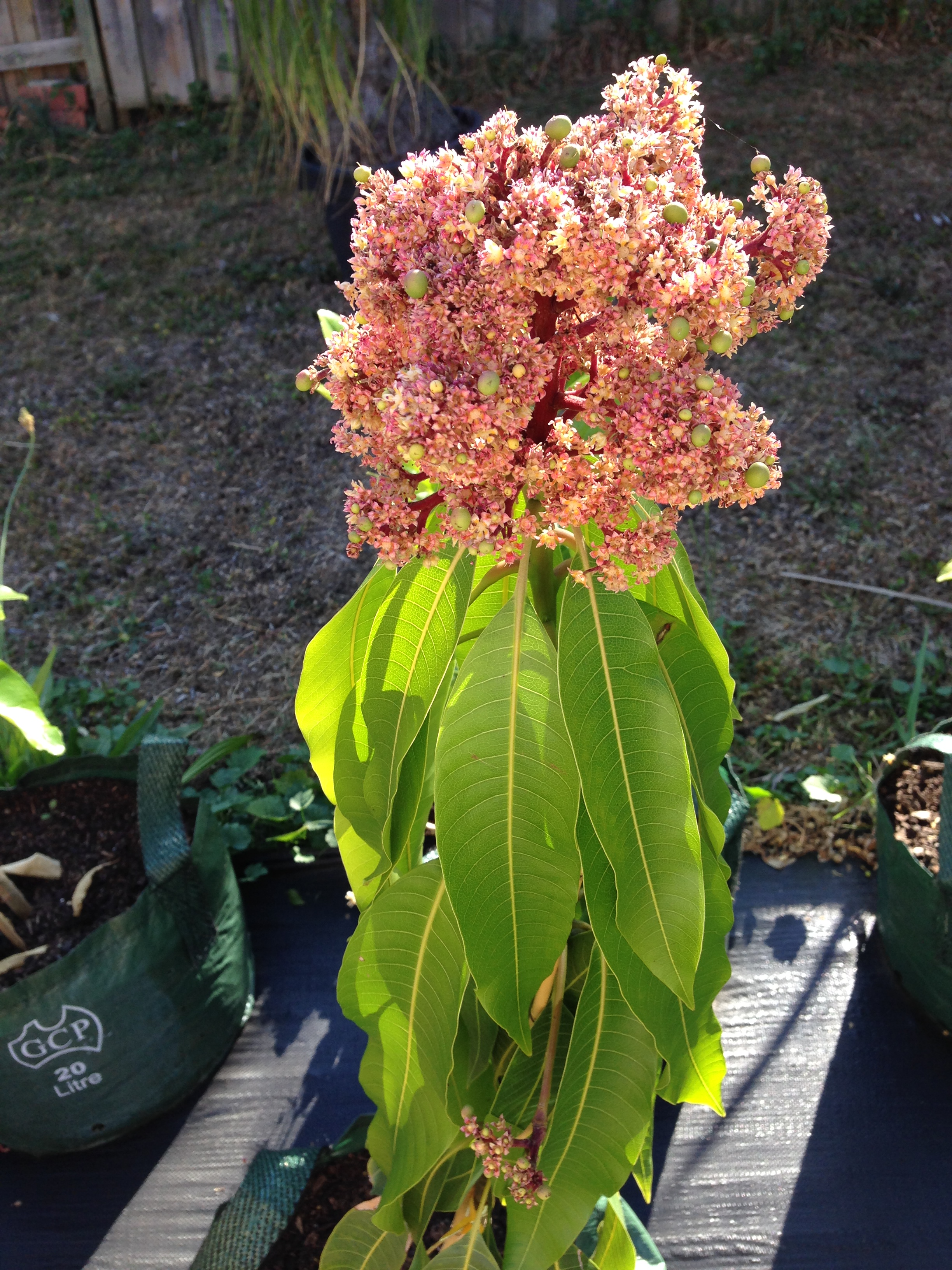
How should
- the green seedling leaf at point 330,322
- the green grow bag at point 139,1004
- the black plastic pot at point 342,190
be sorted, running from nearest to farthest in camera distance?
the green seedling leaf at point 330,322 → the green grow bag at point 139,1004 → the black plastic pot at point 342,190

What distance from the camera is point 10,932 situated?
66.8 inches

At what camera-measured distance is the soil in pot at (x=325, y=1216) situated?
4.48ft

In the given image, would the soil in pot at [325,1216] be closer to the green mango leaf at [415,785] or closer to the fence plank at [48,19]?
the green mango leaf at [415,785]

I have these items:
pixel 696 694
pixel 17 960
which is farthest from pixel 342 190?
pixel 696 694

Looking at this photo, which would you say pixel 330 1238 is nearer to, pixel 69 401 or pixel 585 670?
pixel 585 670

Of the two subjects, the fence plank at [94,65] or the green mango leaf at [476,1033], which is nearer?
the green mango leaf at [476,1033]

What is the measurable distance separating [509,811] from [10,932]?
3.97ft

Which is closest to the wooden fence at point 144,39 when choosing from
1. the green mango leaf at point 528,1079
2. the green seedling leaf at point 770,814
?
the green seedling leaf at point 770,814

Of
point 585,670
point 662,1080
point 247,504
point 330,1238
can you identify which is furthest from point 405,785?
point 247,504

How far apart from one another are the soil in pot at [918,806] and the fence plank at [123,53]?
5.28 meters

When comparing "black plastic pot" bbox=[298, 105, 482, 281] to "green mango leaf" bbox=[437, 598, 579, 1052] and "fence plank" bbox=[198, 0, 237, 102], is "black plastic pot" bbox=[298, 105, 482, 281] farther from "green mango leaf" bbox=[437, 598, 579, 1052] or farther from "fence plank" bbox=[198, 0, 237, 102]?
"green mango leaf" bbox=[437, 598, 579, 1052]

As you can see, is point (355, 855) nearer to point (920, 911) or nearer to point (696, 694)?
point (696, 694)

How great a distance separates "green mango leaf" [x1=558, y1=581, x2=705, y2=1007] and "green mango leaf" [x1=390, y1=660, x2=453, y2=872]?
206 millimetres

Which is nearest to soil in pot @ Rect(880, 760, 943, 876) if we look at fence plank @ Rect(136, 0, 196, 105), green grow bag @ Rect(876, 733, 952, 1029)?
green grow bag @ Rect(876, 733, 952, 1029)
